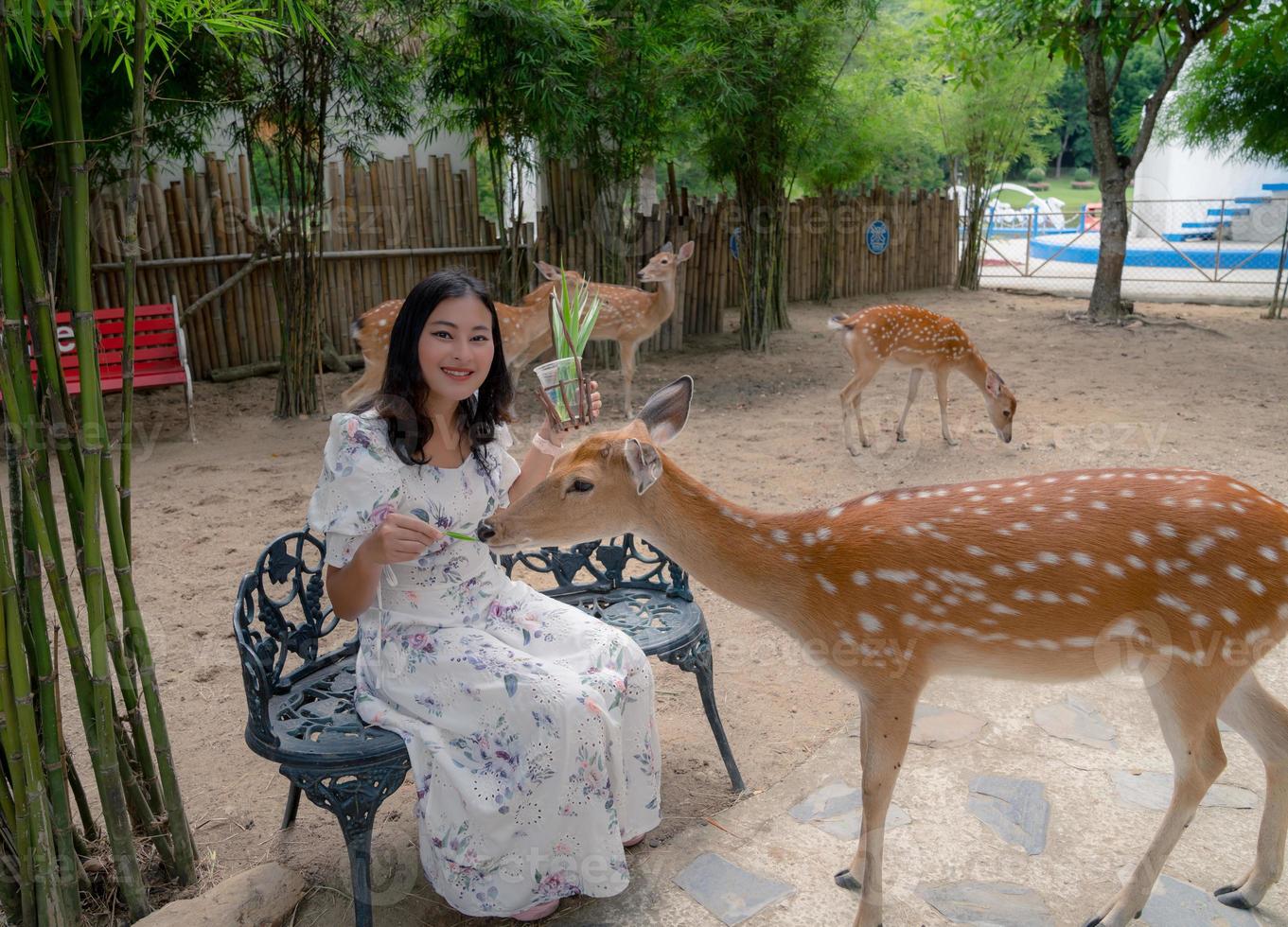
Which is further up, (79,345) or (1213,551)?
(79,345)

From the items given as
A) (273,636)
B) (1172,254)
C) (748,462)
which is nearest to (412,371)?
(273,636)

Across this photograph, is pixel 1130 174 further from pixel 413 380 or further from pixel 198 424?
pixel 413 380

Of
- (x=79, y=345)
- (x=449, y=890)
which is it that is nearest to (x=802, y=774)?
(x=449, y=890)

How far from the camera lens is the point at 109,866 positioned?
2332 mm

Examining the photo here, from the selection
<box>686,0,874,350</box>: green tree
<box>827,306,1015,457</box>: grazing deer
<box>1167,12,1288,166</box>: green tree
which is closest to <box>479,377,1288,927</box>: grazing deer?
<box>827,306,1015,457</box>: grazing deer

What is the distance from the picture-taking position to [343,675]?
262cm

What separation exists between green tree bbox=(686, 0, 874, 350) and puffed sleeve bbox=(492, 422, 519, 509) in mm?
6090

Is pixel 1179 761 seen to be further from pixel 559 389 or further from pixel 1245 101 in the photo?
pixel 1245 101

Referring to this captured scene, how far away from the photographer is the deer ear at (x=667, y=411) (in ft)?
8.34

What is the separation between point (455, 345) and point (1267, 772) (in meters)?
2.13

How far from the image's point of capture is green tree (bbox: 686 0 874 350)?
8.16 metres

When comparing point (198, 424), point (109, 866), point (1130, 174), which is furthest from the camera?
point (1130, 174)

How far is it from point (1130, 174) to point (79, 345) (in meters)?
11.5

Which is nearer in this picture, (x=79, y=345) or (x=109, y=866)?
(x=79, y=345)
